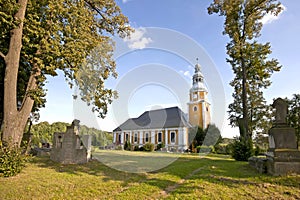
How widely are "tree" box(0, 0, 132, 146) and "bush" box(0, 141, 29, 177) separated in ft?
1.90

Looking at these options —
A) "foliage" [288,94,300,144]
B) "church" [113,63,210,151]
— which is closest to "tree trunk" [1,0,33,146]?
"church" [113,63,210,151]

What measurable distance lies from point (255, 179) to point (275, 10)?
12563mm

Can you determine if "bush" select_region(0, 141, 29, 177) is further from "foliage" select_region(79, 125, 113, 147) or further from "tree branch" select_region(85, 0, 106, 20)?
"tree branch" select_region(85, 0, 106, 20)

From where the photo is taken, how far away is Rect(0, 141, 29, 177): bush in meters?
6.21

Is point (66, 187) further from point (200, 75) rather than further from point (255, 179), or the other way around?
point (200, 75)

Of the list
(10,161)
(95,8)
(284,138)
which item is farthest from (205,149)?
(10,161)

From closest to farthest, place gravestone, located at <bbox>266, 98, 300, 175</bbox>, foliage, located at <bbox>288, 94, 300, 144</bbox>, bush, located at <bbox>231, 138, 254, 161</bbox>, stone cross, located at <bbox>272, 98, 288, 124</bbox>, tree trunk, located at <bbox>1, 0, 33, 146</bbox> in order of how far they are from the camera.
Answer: gravestone, located at <bbox>266, 98, 300, 175</bbox>, tree trunk, located at <bbox>1, 0, 33, 146</bbox>, stone cross, located at <bbox>272, 98, 288, 124</bbox>, bush, located at <bbox>231, 138, 254, 161</bbox>, foliage, located at <bbox>288, 94, 300, 144</bbox>

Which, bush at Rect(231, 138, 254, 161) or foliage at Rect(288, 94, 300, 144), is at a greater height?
foliage at Rect(288, 94, 300, 144)

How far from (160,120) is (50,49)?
3003 cm

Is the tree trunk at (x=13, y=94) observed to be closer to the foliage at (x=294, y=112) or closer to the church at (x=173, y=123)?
the church at (x=173, y=123)

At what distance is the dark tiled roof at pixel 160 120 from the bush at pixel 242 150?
1869 centimetres

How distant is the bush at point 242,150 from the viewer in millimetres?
12336

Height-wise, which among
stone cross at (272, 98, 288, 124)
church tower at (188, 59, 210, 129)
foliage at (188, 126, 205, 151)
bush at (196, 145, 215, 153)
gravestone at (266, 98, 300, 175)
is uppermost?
church tower at (188, 59, 210, 129)

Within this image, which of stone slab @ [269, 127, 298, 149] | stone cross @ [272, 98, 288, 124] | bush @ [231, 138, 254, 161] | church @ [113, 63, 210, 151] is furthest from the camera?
church @ [113, 63, 210, 151]
